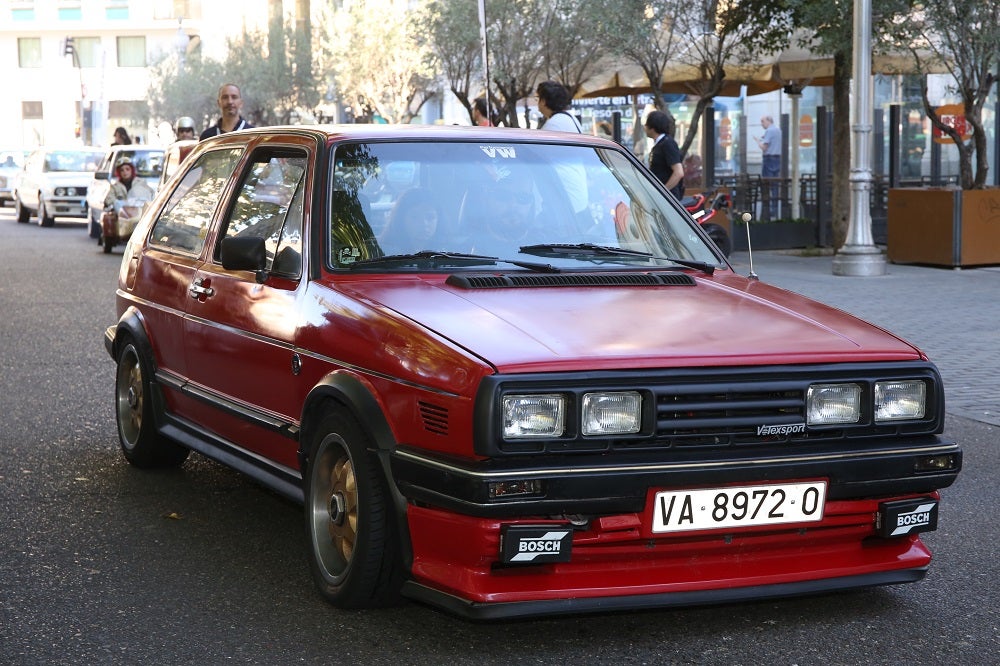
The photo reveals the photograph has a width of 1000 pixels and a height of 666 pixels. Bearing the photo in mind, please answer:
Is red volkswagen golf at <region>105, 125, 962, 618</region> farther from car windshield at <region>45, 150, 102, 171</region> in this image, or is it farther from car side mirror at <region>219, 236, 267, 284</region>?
car windshield at <region>45, 150, 102, 171</region>

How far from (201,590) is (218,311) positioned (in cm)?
125

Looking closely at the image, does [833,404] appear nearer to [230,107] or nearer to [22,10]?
[230,107]

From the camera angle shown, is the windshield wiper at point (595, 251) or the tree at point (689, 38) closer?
the windshield wiper at point (595, 251)

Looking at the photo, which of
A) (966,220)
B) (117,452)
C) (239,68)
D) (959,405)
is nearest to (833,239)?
(966,220)

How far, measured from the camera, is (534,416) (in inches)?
167

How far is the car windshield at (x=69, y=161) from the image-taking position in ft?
Answer: 108

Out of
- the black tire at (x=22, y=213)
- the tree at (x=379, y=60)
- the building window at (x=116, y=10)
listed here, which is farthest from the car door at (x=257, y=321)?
the building window at (x=116, y=10)

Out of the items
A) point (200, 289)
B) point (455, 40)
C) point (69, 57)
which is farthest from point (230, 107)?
point (69, 57)

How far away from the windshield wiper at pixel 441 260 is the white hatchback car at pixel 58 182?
2798cm

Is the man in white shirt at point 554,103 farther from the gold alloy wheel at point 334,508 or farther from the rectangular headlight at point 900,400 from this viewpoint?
the rectangular headlight at point 900,400

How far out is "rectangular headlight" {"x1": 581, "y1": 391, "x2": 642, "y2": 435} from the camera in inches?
167

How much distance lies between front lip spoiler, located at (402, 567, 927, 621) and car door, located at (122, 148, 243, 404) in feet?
7.45

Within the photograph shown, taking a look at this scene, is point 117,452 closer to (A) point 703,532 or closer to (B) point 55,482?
(B) point 55,482

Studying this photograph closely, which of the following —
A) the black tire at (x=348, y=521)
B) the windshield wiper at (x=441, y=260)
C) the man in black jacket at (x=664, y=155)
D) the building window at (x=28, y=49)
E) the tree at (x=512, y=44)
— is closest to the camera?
the black tire at (x=348, y=521)
